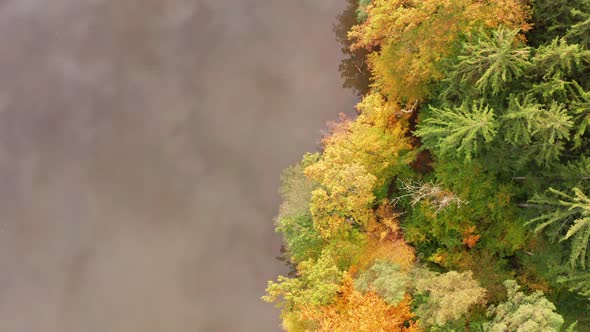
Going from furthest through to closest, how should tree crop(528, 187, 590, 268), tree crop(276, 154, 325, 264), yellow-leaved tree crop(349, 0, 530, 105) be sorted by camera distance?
1. tree crop(276, 154, 325, 264)
2. yellow-leaved tree crop(349, 0, 530, 105)
3. tree crop(528, 187, 590, 268)

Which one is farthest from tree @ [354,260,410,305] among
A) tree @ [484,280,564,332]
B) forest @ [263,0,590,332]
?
tree @ [484,280,564,332]

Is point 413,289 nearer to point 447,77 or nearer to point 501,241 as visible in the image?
point 501,241

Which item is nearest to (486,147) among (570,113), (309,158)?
(570,113)

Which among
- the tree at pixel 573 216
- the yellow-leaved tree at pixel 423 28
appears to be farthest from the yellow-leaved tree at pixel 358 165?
the tree at pixel 573 216

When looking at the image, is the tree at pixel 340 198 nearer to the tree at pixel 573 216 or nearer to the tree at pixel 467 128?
the tree at pixel 467 128

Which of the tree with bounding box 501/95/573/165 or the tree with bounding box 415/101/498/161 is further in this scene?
the tree with bounding box 415/101/498/161

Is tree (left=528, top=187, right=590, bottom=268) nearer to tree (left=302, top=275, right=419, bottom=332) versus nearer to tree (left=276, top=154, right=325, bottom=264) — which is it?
tree (left=302, top=275, right=419, bottom=332)
